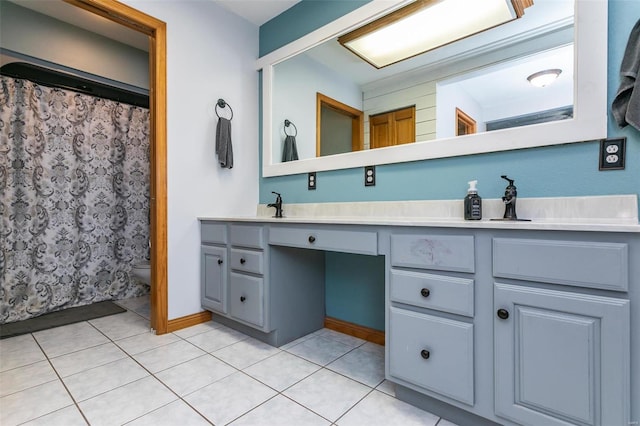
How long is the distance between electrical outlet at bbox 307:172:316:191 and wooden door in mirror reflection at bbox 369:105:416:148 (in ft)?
1.75

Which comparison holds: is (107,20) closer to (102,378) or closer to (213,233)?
(213,233)

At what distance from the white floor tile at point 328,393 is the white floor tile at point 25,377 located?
1.26 metres

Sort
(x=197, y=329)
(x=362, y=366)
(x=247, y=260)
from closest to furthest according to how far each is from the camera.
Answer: (x=362, y=366) < (x=247, y=260) < (x=197, y=329)

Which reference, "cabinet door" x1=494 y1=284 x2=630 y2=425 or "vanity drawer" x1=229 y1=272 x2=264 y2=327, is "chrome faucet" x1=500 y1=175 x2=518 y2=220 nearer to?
"cabinet door" x1=494 y1=284 x2=630 y2=425

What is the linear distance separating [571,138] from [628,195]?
31cm

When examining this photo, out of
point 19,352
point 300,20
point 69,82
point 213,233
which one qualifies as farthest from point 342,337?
point 69,82

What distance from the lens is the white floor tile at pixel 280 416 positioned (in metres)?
1.23

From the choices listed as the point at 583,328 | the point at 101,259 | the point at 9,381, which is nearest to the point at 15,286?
the point at 101,259

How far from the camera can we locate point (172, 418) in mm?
1257

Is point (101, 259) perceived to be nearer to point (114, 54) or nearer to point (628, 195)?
point (114, 54)

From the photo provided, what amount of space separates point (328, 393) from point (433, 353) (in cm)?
55

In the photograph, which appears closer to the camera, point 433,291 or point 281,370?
point 433,291

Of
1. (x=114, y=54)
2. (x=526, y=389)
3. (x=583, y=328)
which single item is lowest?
(x=526, y=389)

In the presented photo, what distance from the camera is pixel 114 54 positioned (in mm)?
3162
